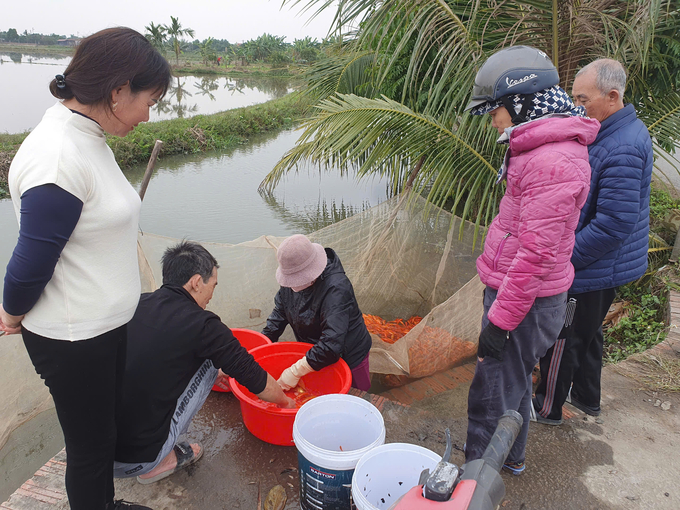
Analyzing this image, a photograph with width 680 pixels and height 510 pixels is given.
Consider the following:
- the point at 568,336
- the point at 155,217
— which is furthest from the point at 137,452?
the point at 155,217

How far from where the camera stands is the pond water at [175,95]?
17.2 meters

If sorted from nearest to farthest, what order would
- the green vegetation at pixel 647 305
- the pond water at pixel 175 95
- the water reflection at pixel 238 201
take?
1. the green vegetation at pixel 647 305
2. the water reflection at pixel 238 201
3. the pond water at pixel 175 95

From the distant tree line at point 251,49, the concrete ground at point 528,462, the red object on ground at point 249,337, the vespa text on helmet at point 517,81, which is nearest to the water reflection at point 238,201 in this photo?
the red object on ground at point 249,337

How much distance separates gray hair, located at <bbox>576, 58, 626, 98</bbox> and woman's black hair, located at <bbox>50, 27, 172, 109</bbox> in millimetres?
1827

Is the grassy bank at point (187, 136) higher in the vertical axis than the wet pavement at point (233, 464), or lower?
higher

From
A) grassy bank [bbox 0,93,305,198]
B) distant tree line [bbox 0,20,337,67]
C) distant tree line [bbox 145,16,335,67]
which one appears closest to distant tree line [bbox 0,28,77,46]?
distant tree line [bbox 0,20,337,67]

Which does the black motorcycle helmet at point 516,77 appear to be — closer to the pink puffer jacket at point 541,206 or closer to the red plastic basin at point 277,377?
the pink puffer jacket at point 541,206

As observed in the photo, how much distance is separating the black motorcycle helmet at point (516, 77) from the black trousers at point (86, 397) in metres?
1.52

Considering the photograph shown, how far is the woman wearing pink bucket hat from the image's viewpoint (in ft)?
7.11

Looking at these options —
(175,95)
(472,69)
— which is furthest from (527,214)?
(175,95)

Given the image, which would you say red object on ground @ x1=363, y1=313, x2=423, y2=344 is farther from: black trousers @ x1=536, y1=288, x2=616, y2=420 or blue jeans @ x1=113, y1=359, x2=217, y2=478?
blue jeans @ x1=113, y1=359, x2=217, y2=478

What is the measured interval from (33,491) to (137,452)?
2.08ft

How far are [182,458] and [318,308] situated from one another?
943 mm

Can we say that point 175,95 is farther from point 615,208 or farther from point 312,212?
point 615,208
